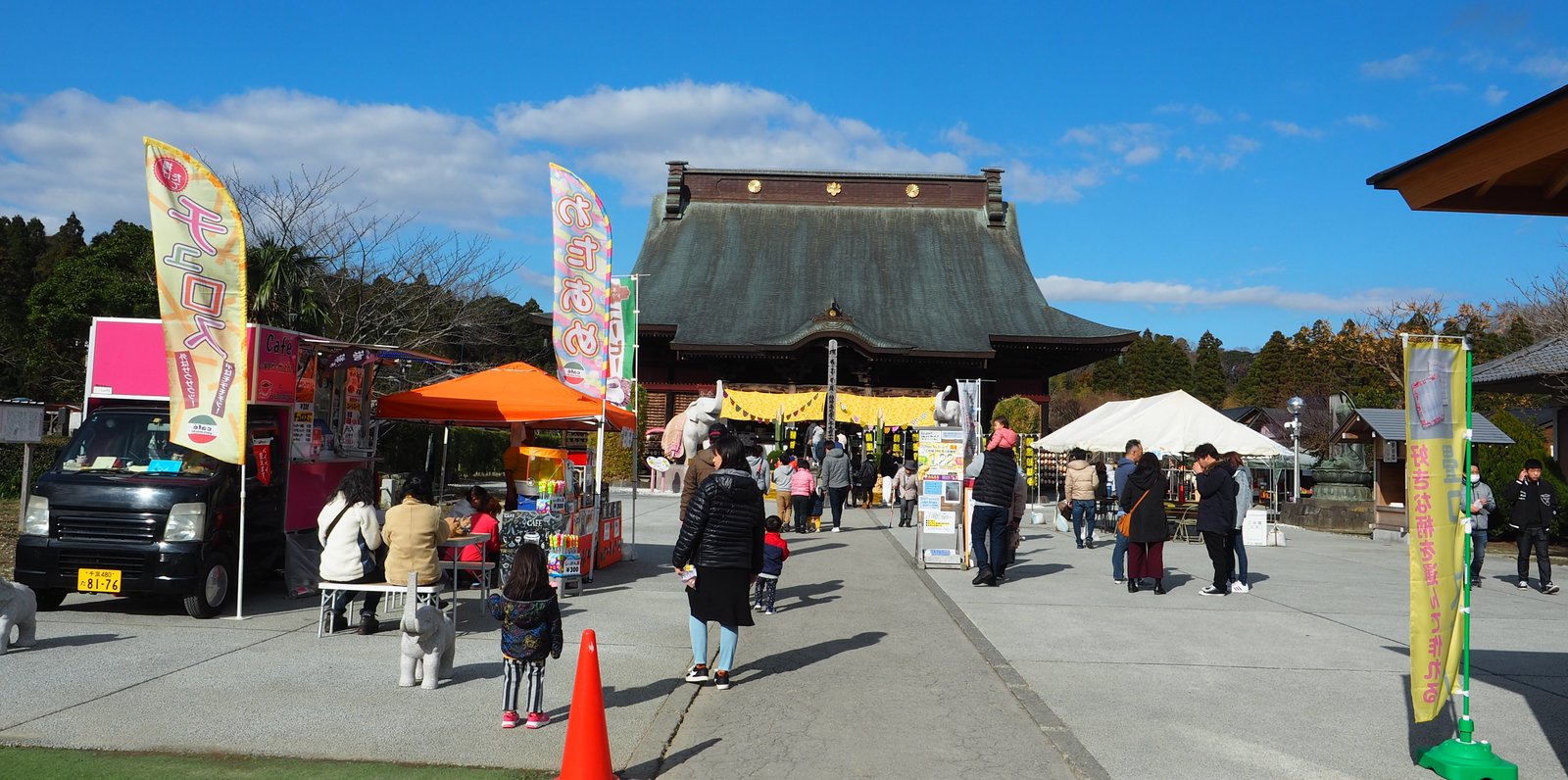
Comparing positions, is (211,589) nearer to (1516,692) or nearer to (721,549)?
(721,549)

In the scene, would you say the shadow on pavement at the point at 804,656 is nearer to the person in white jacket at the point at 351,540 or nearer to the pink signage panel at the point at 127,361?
the person in white jacket at the point at 351,540

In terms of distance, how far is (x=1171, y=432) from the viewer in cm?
2080

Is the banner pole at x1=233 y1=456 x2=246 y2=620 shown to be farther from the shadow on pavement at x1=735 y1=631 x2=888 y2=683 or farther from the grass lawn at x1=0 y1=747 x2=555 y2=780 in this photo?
the shadow on pavement at x1=735 y1=631 x2=888 y2=683

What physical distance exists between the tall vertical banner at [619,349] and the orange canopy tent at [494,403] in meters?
0.25

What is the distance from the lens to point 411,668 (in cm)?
692

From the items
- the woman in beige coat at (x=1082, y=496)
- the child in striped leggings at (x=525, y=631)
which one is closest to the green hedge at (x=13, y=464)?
the child in striped leggings at (x=525, y=631)

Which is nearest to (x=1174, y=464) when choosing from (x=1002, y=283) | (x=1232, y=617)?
(x=1002, y=283)

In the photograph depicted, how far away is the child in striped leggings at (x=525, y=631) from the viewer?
5988mm

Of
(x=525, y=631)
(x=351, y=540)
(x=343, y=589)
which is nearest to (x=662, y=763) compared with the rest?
(x=525, y=631)

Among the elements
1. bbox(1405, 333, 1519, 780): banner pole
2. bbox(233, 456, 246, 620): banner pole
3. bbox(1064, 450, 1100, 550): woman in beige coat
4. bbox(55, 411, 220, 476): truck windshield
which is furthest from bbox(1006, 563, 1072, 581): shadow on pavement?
bbox(55, 411, 220, 476): truck windshield

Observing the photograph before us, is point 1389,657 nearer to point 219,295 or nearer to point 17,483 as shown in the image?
point 219,295

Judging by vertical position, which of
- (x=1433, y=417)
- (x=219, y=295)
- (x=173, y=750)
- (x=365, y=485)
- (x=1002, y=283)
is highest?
(x=1002, y=283)

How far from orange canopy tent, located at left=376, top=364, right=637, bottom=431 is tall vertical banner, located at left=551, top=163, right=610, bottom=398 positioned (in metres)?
0.32

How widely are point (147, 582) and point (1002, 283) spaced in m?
30.0
